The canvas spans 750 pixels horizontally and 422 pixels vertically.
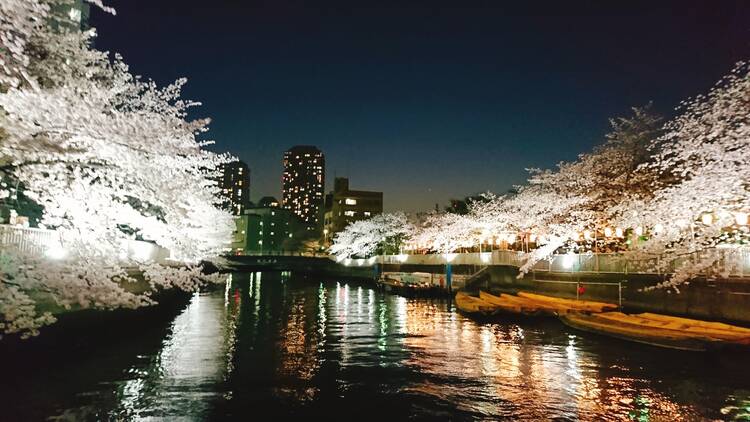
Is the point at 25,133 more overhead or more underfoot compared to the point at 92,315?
more overhead

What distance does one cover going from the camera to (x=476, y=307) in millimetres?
30125

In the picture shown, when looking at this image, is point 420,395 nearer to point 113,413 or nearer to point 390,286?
point 113,413

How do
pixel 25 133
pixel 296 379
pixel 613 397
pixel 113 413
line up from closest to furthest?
1. pixel 25 133
2. pixel 113 413
3. pixel 613 397
4. pixel 296 379

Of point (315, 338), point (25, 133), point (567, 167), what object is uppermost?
point (567, 167)

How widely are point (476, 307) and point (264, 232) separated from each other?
12816cm

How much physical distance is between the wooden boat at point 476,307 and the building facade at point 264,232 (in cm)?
11126

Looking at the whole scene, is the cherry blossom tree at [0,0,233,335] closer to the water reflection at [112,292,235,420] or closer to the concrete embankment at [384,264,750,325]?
the water reflection at [112,292,235,420]

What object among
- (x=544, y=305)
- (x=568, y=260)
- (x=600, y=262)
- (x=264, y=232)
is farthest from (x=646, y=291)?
(x=264, y=232)

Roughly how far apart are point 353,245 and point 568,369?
247ft

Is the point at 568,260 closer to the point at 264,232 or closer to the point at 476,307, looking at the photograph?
the point at 476,307

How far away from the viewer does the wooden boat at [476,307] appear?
2912 centimetres

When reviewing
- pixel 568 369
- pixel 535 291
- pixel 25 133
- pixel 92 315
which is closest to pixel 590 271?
pixel 535 291

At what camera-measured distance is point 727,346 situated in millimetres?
17062

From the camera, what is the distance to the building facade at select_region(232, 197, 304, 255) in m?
147
